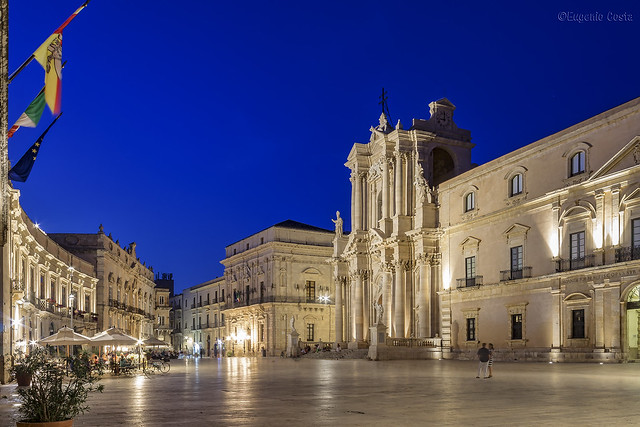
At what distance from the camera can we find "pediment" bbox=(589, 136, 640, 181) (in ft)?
97.7

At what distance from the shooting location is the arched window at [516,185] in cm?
3788

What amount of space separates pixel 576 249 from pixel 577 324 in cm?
350

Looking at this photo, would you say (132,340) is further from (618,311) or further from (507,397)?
(618,311)

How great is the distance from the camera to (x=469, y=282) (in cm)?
4150

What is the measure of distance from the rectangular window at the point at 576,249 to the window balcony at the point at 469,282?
296 inches

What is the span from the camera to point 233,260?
80.0 meters

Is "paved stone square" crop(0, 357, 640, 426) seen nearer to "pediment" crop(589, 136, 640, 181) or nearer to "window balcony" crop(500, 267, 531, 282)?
"pediment" crop(589, 136, 640, 181)

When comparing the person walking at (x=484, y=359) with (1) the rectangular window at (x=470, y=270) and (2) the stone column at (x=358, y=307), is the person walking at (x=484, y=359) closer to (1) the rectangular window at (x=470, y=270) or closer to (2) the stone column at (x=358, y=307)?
(1) the rectangular window at (x=470, y=270)

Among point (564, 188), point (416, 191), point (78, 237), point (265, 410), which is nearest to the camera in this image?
point (265, 410)

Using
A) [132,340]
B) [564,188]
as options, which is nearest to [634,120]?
[564,188]

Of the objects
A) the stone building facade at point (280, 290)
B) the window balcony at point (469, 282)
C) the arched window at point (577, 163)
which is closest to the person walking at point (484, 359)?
the arched window at point (577, 163)

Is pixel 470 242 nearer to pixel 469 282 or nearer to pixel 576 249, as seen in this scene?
pixel 469 282

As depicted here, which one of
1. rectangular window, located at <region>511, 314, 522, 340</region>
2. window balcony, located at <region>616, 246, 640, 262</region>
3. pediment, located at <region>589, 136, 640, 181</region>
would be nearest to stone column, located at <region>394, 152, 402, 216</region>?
rectangular window, located at <region>511, 314, 522, 340</region>

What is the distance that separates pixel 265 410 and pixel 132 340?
54.5 feet
